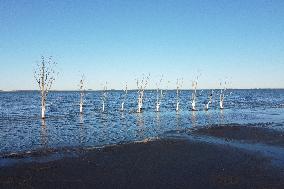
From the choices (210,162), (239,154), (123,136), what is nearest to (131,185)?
(210,162)

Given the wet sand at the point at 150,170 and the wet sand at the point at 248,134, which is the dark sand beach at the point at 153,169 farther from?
the wet sand at the point at 248,134

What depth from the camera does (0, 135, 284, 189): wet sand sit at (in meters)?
16.5

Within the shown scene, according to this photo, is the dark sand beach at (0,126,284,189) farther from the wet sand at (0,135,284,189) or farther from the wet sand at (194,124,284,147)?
the wet sand at (194,124,284,147)

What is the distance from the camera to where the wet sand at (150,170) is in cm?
1647

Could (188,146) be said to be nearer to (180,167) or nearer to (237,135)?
(180,167)

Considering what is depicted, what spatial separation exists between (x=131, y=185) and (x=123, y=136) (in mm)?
18084

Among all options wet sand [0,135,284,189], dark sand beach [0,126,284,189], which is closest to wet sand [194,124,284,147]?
dark sand beach [0,126,284,189]

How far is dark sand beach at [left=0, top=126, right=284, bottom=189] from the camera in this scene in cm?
1650

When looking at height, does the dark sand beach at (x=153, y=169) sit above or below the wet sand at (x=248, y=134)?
below

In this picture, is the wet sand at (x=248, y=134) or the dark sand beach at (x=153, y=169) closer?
the dark sand beach at (x=153, y=169)

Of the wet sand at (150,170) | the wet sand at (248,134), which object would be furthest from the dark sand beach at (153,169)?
the wet sand at (248,134)

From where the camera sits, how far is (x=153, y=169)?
1941 cm

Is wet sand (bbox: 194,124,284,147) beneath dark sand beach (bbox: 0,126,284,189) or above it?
above

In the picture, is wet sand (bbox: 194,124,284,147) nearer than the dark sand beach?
No
